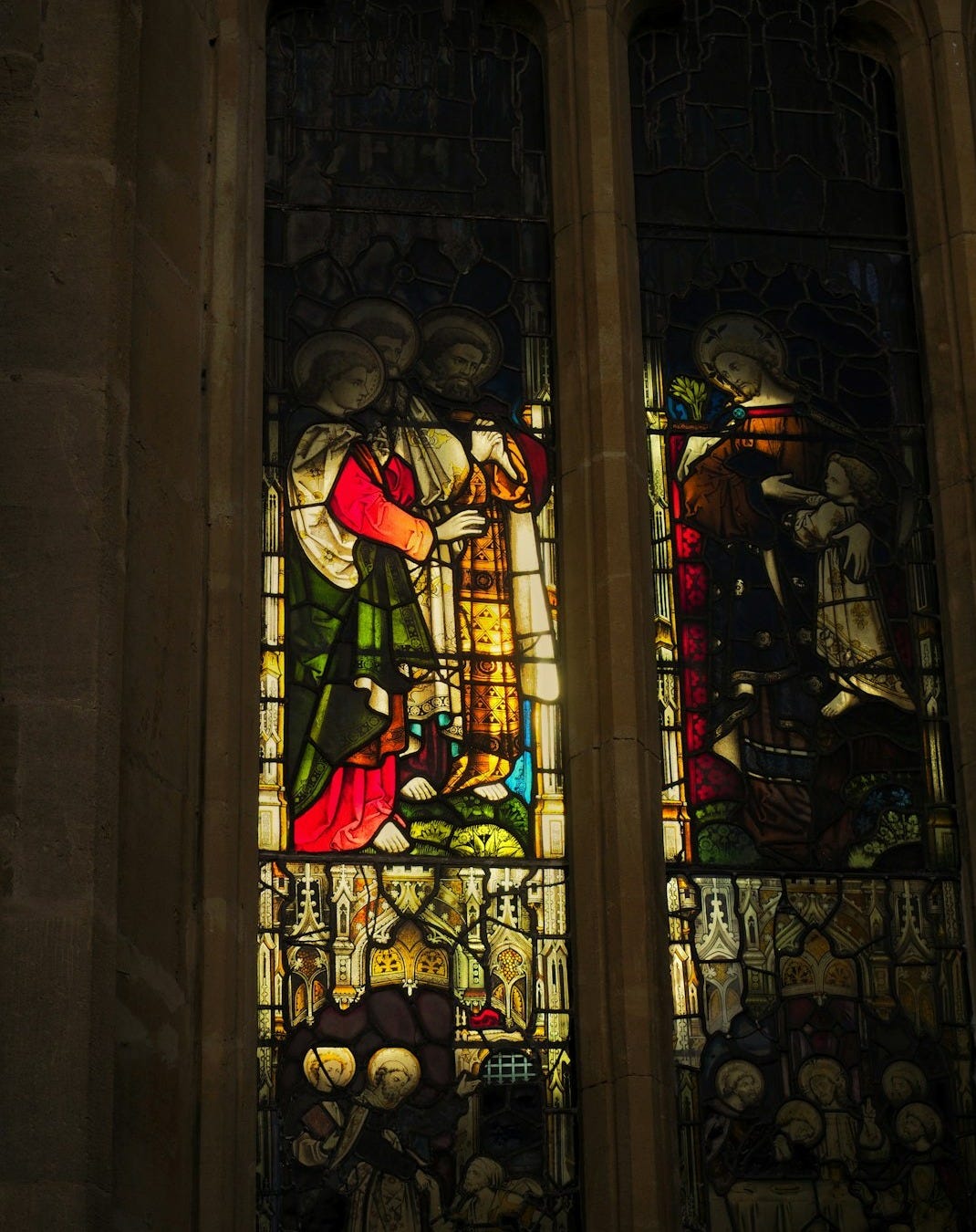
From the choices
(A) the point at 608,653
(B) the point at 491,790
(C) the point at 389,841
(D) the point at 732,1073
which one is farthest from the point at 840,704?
(C) the point at 389,841

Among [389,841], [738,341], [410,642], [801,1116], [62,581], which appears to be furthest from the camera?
[738,341]

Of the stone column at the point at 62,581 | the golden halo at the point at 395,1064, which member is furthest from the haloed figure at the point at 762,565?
the stone column at the point at 62,581

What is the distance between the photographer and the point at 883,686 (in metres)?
9.75

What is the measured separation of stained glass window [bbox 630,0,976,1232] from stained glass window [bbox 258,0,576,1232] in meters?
0.46

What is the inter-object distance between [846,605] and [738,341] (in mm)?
1102

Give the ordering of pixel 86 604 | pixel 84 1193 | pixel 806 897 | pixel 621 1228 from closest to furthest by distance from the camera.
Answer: pixel 84 1193 → pixel 86 604 → pixel 621 1228 → pixel 806 897

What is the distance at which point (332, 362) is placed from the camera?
9961 millimetres

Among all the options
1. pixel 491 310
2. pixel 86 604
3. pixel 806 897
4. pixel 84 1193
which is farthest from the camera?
pixel 491 310

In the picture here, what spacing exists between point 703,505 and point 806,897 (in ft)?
4.89

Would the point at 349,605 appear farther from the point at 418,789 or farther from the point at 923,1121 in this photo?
the point at 923,1121

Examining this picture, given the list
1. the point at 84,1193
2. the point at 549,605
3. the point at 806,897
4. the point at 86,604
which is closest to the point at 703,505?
the point at 549,605

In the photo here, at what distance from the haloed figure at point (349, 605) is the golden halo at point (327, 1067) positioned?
0.69 m

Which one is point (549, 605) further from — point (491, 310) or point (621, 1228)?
point (621, 1228)

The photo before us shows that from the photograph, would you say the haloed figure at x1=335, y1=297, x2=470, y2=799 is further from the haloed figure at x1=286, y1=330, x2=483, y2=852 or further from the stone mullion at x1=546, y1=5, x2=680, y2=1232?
the stone mullion at x1=546, y1=5, x2=680, y2=1232
